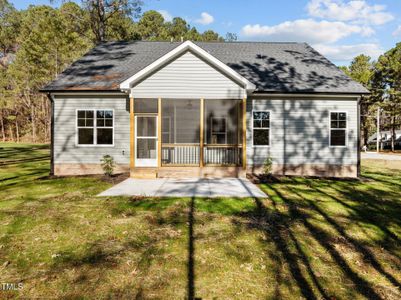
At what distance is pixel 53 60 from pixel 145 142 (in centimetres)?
3028

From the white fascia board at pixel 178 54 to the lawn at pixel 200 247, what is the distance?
17.7ft

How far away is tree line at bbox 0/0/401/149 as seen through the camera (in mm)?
34250

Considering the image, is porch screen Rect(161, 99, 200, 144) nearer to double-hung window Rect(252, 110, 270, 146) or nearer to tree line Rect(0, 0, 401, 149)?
double-hung window Rect(252, 110, 270, 146)

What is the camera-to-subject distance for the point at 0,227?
6.26m

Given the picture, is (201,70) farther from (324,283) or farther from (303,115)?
(324,283)

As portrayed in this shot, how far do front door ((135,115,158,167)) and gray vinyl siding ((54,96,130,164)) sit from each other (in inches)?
32.5

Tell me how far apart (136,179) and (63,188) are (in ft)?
9.42

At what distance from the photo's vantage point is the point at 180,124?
1681 cm

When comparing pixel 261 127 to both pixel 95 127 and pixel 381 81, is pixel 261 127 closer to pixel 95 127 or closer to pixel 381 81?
pixel 95 127

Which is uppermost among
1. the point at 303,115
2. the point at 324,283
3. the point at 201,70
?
the point at 201,70

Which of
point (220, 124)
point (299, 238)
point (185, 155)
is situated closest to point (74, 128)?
point (185, 155)

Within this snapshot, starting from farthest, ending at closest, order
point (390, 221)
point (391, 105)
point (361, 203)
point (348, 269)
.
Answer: point (391, 105), point (361, 203), point (390, 221), point (348, 269)

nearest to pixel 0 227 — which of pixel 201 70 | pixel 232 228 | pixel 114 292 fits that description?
pixel 114 292

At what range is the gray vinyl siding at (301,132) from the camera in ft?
45.8
